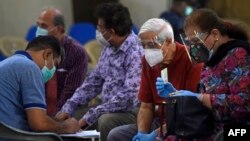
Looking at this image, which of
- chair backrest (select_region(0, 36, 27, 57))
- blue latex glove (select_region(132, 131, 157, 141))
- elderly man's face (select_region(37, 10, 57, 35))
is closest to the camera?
blue latex glove (select_region(132, 131, 157, 141))

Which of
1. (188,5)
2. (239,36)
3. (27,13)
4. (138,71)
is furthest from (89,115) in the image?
(27,13)

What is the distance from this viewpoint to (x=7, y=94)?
9.49ft

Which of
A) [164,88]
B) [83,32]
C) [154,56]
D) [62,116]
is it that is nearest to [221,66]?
[164,88]

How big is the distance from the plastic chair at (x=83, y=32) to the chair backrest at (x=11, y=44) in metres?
0.66

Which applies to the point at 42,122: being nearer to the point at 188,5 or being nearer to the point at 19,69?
the point at 19,69

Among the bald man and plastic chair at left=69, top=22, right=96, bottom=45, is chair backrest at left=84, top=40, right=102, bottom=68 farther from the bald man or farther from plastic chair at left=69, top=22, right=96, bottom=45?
the bald man

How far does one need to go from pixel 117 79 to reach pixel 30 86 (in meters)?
0.95

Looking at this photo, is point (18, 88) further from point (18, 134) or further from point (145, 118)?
point (145, 118)

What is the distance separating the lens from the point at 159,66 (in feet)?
10.5

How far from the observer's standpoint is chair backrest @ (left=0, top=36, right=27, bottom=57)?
647cm

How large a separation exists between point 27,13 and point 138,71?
13.6ft

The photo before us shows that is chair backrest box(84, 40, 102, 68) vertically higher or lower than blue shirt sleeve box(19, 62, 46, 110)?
lower

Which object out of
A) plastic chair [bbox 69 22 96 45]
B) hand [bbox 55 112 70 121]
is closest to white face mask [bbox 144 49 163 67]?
hand [bbox 55 112 70 121]

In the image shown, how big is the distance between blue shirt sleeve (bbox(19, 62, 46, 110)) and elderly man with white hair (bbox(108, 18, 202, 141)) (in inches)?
27.3
